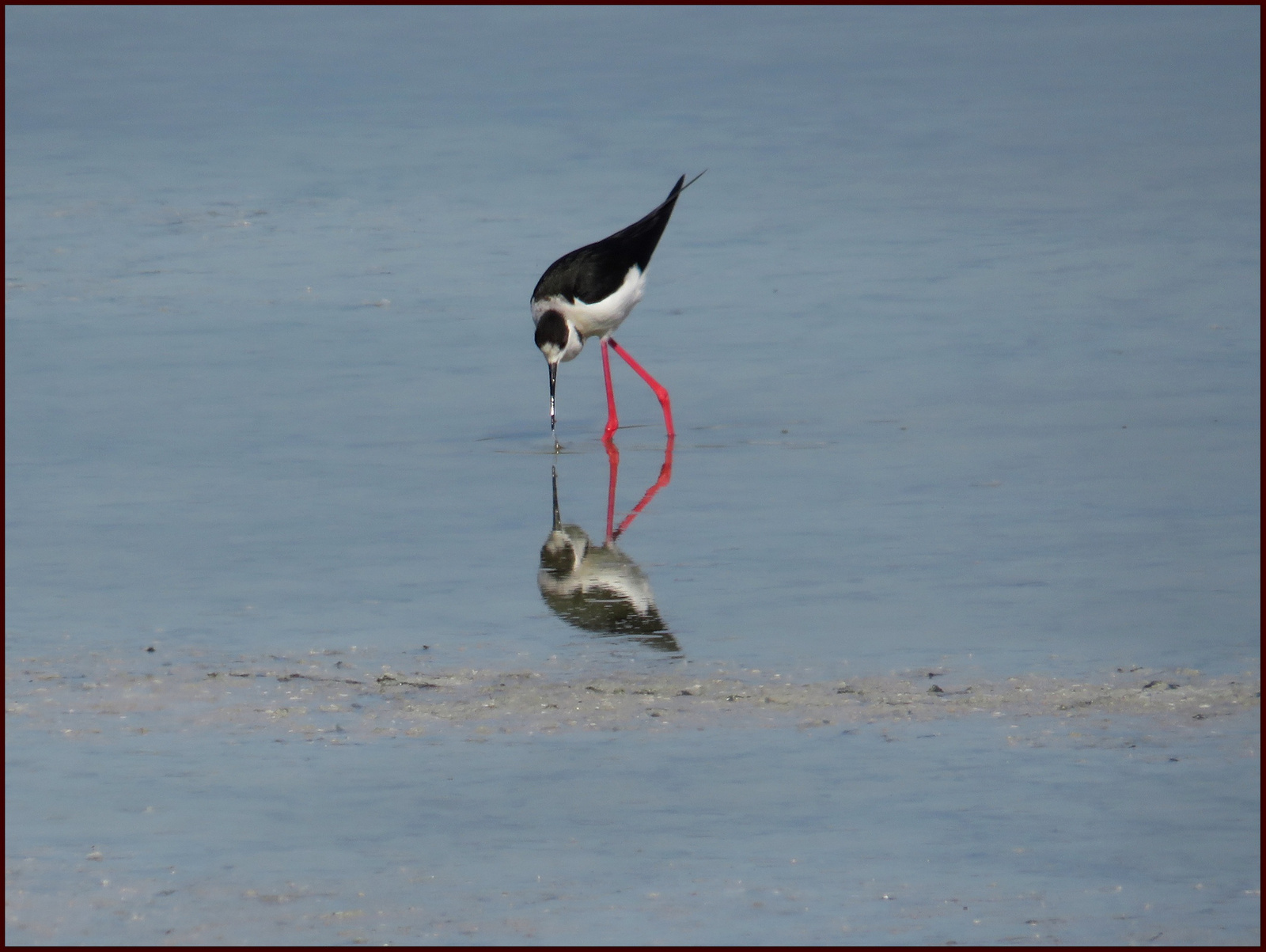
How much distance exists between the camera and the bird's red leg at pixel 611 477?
8.29 meters

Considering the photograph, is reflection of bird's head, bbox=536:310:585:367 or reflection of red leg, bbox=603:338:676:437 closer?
reflection of red leg, bbox=603:338:676:437

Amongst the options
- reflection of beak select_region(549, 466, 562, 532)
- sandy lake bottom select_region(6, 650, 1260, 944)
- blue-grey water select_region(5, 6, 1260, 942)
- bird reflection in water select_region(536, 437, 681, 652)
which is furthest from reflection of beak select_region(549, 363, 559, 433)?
sandy lake bottom select_region(6, 650, 1260, 944)

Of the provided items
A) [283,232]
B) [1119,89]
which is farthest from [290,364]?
[1119,89]

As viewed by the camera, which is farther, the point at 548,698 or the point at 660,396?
the point at 660,396

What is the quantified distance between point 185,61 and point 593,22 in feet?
18.4

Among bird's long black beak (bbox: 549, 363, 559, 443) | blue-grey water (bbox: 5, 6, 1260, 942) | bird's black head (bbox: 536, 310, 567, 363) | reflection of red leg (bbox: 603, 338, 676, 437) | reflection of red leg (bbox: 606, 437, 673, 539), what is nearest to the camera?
blue-grey water (bbox: 5, 6, 1260, 942)

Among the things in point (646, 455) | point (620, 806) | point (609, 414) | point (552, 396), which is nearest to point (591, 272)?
point (609, 414)

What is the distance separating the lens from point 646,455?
379 inches

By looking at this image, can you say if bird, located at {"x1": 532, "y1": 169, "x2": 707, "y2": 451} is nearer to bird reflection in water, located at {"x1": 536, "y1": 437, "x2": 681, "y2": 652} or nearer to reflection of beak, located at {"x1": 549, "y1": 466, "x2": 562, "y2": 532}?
reflection of beak, located at {"x1": 549, "y1": 466, "x2": 562, "y2": 532}

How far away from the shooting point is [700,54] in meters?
22.3

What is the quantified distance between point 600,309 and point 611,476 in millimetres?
1547

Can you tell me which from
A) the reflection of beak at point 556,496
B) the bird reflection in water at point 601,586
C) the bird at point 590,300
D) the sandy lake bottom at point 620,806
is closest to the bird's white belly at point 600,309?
the bird at point 590,300

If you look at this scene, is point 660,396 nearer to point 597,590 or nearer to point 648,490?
point 648,490

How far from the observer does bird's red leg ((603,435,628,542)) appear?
829 centimetres
